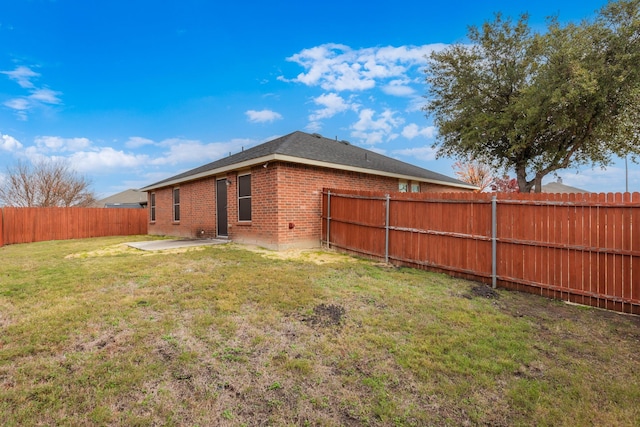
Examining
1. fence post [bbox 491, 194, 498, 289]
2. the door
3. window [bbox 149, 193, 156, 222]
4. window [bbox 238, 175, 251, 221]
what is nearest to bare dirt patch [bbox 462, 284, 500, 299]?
fence post [bbox 491, 194, 498, 289]

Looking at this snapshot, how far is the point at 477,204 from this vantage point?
5.94 meters

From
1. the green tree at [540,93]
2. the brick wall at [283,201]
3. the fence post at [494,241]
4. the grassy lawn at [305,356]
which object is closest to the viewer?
the grassy lawn at [305,356]

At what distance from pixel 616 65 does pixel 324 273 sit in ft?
33.4

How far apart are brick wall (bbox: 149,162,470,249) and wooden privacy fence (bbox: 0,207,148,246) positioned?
10.3 m

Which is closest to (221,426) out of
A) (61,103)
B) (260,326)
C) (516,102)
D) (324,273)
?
(260,326)

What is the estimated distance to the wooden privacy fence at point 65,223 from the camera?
1484cm

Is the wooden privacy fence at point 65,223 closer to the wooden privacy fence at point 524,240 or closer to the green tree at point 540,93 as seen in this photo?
the wooden privacy fence at point 524,240

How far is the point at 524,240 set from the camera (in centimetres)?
529

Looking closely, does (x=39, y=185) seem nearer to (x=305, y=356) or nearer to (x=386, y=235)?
(x=386, y=235)

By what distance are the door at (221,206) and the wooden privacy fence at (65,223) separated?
11201 mm

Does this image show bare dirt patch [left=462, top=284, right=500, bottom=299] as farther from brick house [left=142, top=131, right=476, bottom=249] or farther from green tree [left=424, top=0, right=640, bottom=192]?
green tree [left=424, top=0, right=640, bottom=192]

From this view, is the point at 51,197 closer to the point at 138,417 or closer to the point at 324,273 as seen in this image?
the point at 324,273

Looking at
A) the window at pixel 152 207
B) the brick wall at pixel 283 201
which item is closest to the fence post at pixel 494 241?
the brick wall at pixel 283 201

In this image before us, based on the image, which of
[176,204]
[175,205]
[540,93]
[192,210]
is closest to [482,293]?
[540,93]
